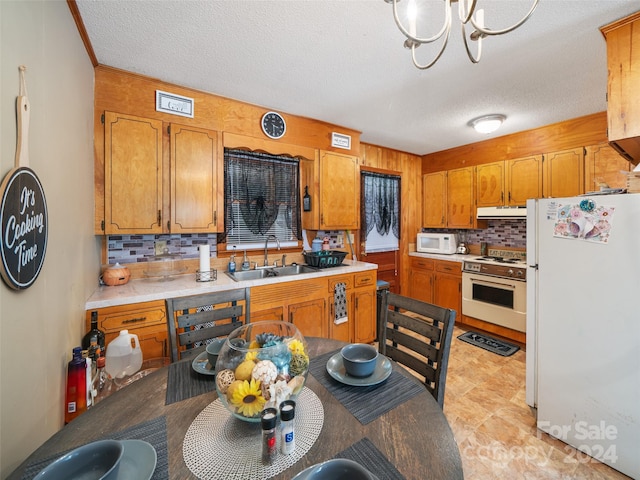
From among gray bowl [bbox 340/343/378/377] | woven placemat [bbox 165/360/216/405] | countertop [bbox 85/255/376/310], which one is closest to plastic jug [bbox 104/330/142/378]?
countertop [bbox 85/255/376/310]

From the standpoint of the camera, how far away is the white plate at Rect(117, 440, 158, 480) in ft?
2.17

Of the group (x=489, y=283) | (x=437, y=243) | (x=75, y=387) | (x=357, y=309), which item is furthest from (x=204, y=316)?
(x=437, y=243)

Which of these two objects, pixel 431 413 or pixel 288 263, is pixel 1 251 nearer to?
pixel 431 413

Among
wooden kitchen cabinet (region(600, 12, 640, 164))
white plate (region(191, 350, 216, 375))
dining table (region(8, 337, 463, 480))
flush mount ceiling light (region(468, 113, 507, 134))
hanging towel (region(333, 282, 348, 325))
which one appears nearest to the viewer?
dining table (region(8, 337, 463, 480))

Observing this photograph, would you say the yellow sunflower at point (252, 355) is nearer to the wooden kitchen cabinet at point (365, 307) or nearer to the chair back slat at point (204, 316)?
the chair back slat at point (204, 316)

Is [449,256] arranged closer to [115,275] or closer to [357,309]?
[357,309]

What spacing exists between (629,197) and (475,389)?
176 centimetres

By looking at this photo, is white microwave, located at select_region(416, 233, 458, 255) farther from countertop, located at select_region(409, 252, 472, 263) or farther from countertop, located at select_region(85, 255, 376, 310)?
countertop, located at select_region(85, 255, 376, 310)

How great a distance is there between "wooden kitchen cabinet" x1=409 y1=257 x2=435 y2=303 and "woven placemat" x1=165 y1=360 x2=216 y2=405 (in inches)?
141

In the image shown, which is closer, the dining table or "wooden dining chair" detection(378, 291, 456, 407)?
the dining table

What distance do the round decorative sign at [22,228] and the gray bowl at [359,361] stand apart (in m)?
1.18

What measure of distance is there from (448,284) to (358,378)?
3.19 meters

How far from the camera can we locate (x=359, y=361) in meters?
1.09

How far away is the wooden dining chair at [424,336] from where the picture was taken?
4.09ft
